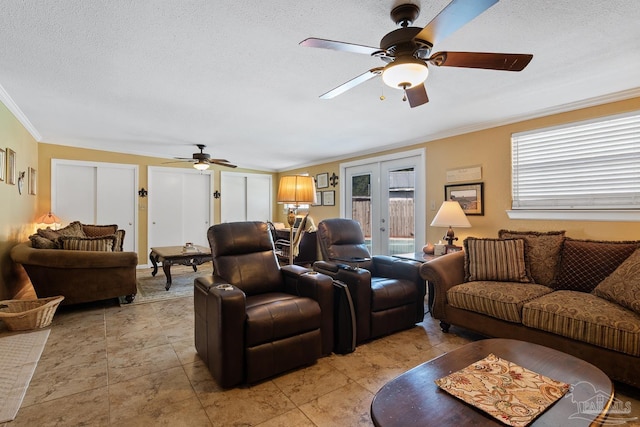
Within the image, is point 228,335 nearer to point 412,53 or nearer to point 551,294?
point 412,53

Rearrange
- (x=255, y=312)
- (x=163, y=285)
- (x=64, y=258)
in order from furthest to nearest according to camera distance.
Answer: (x=163, y=285) < (x=64, y=258) < (x=255, y=312)

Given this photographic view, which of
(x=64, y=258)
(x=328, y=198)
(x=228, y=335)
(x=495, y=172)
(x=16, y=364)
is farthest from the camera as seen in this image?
(x=328, y=198)

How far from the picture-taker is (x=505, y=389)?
1294 mm

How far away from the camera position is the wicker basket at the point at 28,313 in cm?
278

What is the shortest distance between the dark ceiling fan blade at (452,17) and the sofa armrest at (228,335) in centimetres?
180

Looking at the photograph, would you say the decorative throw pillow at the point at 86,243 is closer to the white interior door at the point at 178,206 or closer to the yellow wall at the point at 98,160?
the yellow wall at the point at 98,160

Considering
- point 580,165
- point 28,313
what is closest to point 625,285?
point 580,165

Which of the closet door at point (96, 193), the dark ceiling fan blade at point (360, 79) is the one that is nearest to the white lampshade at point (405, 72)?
the dark ceiling fan blade at point (360, 79)

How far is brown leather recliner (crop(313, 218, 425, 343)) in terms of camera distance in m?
2.62

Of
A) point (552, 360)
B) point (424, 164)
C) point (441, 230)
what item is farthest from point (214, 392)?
point (424, 164)

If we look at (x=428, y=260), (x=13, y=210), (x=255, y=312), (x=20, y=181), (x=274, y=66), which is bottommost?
(x=255, y=312)

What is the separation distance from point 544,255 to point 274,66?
2.91m

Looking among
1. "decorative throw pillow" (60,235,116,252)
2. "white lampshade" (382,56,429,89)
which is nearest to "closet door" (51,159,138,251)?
"decorative throw pillow" (60,235,116,252)

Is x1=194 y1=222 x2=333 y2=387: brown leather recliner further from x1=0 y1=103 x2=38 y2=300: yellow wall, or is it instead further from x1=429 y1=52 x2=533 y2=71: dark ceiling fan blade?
x1=0 y1=103 x2=38 y2=300: yellow wall
